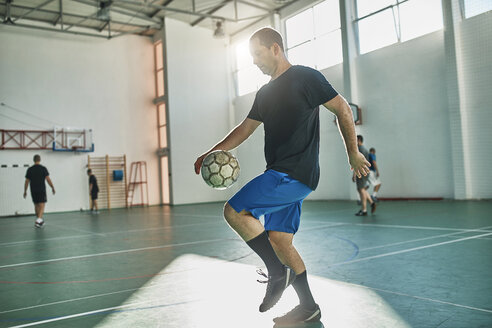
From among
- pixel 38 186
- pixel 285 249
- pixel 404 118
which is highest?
pixel 404 118

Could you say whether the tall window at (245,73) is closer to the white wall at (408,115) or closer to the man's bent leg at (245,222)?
the white wall at (408,115)

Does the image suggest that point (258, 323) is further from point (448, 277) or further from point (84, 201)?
point (84, 201)

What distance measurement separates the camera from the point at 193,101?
2434 cm

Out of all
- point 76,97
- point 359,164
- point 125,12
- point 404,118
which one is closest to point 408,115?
point 404,118

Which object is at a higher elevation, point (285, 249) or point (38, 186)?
point (38, 186)

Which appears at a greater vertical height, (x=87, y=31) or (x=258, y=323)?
(x=87, y=31)

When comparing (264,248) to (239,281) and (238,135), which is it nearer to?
(238,135)

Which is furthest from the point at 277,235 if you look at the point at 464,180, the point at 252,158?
the point at 252,158

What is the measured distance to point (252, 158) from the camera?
77.0 feet

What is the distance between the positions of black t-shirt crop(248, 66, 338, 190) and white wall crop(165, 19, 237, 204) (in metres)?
20.8

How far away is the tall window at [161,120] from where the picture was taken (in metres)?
24.8

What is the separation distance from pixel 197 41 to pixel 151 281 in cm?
2237

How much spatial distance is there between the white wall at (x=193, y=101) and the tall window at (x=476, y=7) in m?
14.9

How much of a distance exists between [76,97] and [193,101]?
6.60 metres
